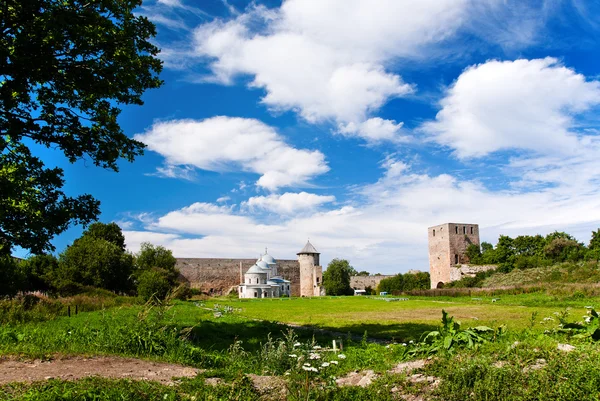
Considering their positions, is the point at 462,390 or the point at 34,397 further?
the point at 462,390

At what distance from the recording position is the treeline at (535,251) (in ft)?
132

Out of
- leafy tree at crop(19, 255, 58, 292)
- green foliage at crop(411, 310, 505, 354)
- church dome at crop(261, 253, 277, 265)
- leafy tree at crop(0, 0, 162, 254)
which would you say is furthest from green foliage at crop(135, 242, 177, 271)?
green foliage at crop(411, 310, 505, 354)

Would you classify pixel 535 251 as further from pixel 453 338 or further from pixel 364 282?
pixel 453 338

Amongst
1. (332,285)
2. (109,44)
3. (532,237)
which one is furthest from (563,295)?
(332,285)

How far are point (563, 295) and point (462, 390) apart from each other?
2363cm

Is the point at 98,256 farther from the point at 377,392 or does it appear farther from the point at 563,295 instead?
the point at 377,392

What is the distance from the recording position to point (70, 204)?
1070 cm

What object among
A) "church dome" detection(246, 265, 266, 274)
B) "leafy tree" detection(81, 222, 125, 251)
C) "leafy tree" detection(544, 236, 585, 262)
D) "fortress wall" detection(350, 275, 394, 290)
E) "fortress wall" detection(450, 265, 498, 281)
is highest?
"leafy tree" detection(81, 222, 125, 251)

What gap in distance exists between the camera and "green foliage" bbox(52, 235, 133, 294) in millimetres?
34625

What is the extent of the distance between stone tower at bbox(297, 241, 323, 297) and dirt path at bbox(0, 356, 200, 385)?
62.7 m

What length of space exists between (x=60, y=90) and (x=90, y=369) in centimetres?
670

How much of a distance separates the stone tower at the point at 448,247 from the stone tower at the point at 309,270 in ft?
57.1

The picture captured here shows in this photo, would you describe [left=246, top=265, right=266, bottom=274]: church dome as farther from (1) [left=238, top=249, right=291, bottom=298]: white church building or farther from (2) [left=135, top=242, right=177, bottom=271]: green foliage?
(2) [left=135, top=242, right=177, bottom=271]: green foliage

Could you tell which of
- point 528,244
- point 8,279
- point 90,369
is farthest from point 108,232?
point 528,244
